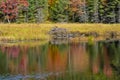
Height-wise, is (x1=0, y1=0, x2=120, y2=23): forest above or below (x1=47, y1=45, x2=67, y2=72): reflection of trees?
above

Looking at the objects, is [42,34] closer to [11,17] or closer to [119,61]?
[11,17]

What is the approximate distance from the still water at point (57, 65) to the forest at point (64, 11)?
51224 mm

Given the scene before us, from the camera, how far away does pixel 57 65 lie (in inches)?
2237

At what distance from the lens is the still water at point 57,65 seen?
46.0 m

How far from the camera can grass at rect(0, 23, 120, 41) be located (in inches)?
4017

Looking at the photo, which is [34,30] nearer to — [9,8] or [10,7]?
[10,7]

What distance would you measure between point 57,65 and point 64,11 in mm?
78377

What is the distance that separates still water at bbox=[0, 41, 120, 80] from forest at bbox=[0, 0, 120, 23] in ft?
168

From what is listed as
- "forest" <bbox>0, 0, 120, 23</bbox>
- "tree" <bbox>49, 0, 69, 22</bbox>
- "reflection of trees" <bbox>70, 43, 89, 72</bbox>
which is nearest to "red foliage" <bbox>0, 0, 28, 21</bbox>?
"forest" <bbox>0, 0, 120, 23</bbox>

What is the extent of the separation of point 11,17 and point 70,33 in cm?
2662

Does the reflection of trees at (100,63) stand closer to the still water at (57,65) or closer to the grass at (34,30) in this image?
the still water at (57,65)

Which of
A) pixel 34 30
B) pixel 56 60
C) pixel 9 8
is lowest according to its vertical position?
pixel 56 60

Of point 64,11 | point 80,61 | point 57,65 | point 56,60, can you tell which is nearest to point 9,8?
point 64,11

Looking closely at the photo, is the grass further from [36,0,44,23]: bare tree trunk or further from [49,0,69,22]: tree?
[36,0,44,23]: bare tree trunk
